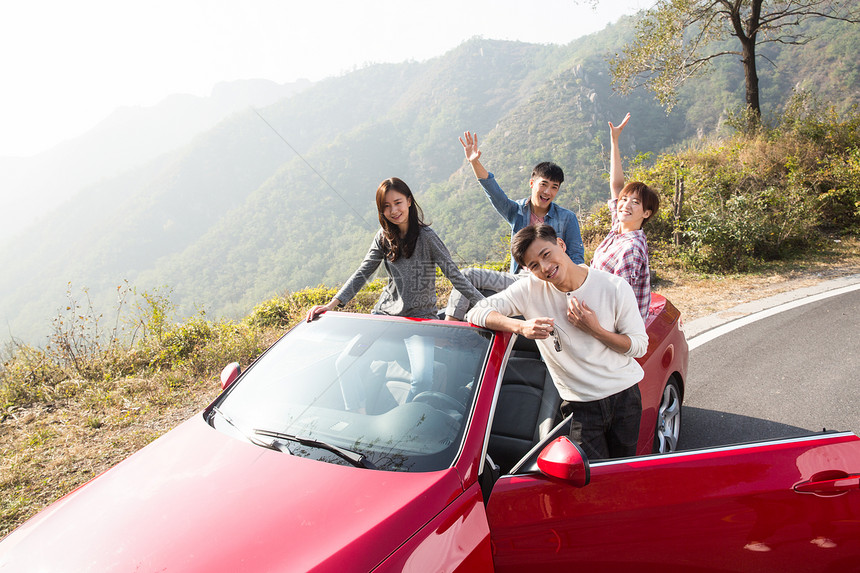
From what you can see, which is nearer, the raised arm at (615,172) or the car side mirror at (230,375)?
the car side mirror at (230,375)

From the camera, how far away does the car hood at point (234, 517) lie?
1.41 m

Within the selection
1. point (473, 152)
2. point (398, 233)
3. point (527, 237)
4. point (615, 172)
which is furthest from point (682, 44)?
point (527, 237)

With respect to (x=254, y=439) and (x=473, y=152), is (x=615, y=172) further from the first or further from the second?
(x=254, y=439)

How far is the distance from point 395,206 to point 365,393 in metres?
1.42

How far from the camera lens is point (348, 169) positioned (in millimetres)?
42469

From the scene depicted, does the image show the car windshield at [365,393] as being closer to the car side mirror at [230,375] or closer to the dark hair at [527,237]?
the car side mirror at [230,375]

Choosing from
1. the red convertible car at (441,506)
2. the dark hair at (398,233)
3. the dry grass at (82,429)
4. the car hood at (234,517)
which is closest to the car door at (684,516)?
the red convertible car at (441,506)

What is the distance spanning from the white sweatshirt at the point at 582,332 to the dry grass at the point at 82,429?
328cm

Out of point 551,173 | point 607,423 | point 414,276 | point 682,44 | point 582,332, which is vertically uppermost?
point 682,44

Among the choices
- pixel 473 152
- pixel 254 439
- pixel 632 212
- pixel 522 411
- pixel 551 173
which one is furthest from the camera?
pixel 473 152

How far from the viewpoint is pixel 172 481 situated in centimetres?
183

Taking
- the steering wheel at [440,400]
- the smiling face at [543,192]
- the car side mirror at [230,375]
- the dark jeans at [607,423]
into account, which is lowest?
the dark jeans at [607,423]

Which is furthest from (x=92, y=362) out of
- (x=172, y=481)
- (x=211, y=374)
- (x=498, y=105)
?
(x=498, y=105)

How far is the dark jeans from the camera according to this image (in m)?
2.29
